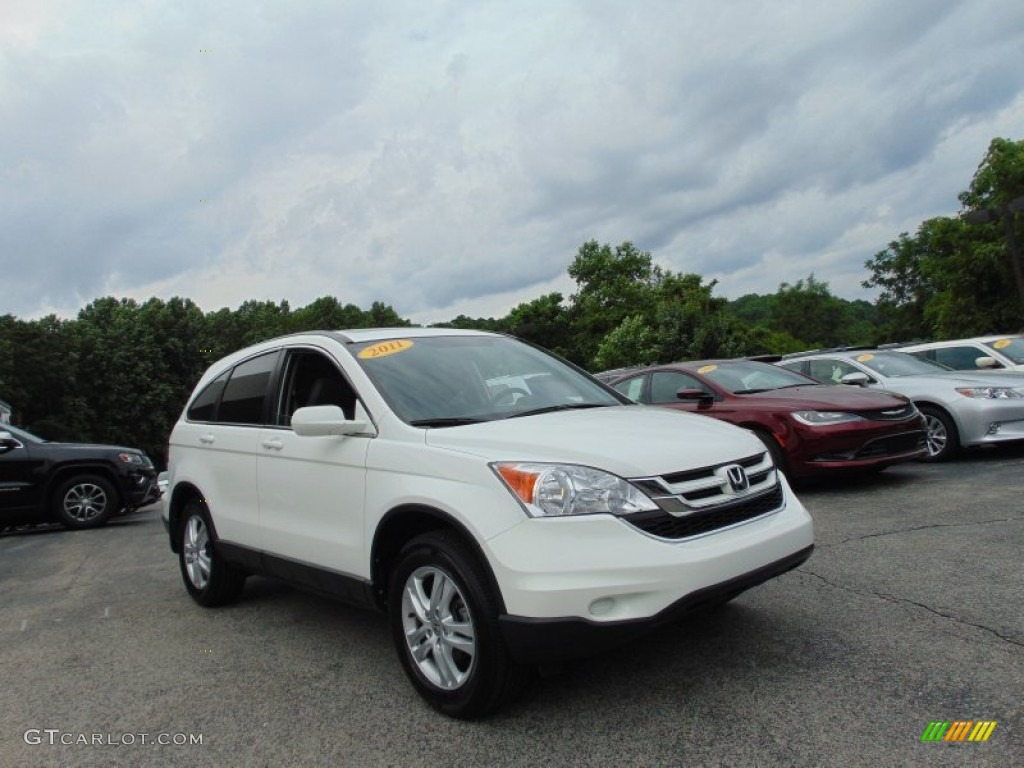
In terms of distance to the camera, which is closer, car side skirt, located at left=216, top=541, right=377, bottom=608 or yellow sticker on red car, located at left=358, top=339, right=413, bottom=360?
car side skirt, located at left=216, top=541, right=377, bottom=608

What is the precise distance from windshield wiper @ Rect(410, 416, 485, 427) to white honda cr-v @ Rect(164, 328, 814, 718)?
0.01m

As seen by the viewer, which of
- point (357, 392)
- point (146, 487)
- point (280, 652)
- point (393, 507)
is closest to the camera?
point (393, 507)

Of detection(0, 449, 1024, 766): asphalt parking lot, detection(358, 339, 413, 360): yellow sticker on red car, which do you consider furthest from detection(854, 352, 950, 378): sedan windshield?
detection(358, 339, 413, 360): yellow sticker on red car

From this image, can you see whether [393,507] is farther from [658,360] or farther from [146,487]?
[658,360]

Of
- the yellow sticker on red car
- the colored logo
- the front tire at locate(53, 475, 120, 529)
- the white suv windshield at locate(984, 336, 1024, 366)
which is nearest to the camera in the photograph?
the colored logo

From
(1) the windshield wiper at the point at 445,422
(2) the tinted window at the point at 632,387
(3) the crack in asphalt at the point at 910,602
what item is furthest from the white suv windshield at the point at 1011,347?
(1) the windshield wiper at the point at 445,422

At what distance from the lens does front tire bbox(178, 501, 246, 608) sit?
16.6 ft

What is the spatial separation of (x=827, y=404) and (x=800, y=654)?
4.51m

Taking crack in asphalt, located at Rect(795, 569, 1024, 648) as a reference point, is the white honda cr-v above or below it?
above

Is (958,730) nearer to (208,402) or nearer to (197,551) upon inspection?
(197,551)

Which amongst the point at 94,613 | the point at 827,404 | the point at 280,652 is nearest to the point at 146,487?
the point at 94,613

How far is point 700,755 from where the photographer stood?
2.70 meters

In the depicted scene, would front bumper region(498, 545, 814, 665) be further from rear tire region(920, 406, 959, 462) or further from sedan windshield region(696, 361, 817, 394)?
rear tire region(920, 406, 959, 462)

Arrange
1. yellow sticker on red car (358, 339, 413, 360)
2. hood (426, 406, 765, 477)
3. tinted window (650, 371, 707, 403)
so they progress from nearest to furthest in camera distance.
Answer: hood (426, 406, 765, 477)
yellow sticker on red car (358, 339, 413, 360)
tinted window (650, 371, 707, 403)
